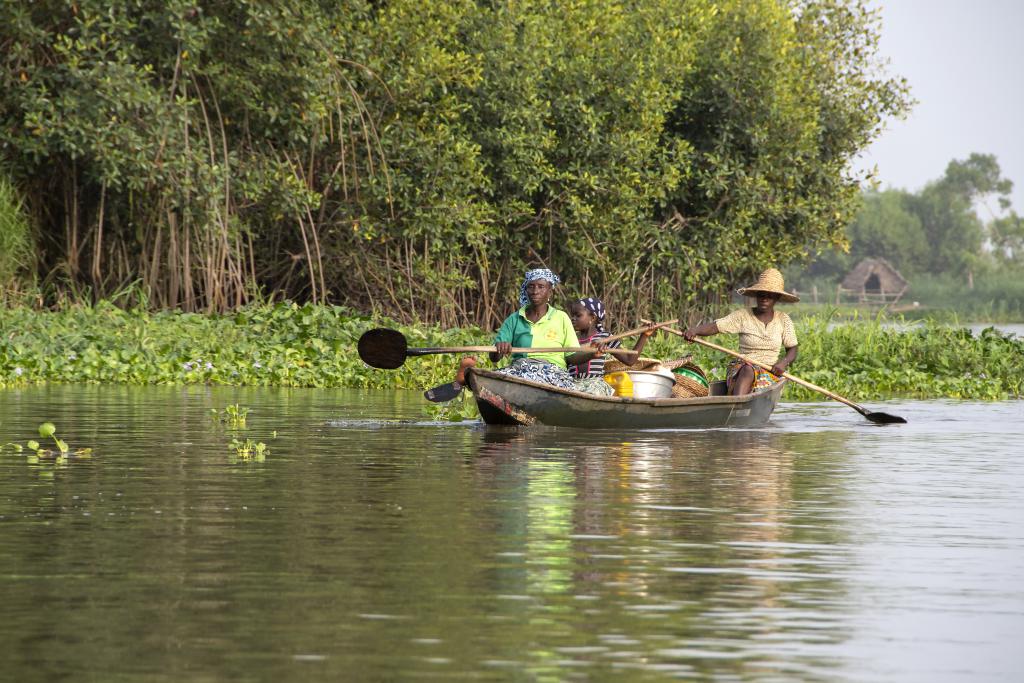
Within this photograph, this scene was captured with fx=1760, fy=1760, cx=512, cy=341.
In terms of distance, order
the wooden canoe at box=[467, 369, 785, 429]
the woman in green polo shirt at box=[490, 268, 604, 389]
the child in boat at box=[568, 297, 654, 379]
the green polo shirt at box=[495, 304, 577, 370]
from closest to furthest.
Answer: the wooden canoe at box=[467, 369, 785, 429], the woman in green polo shirt at box=[490, 268, 604, 389], the green polo shirt at box=[495, 304, 577, 370], the child in boat at box=[568, 297, 654, 379]

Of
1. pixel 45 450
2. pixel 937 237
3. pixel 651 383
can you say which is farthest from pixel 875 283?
pixel 45 450

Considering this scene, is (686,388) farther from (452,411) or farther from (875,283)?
(875,283)

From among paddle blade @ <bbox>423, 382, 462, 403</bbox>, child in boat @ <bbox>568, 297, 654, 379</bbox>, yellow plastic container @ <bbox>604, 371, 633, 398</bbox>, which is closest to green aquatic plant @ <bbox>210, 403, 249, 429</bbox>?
paddle blade @ <bbox>423, 382, 462, 403</bbox>

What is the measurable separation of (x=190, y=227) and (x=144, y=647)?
57.9 ft

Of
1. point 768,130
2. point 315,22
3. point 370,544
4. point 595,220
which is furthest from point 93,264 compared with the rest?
point 370,544

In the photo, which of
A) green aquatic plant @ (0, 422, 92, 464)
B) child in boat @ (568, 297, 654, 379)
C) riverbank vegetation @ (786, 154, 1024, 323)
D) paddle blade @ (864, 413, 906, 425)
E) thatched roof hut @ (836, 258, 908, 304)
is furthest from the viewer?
riverbank vegetation @ (786, 154, 1024, 323)

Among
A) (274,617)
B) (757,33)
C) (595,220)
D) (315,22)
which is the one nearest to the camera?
(274,617)

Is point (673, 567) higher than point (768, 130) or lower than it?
lower

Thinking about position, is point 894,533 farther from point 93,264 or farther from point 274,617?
point 93,264

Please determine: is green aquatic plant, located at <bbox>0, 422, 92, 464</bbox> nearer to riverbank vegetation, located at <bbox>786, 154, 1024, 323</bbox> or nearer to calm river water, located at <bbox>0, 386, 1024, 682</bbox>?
calm river water, located at <bbox>0, 386, 1024, 682</bbox>

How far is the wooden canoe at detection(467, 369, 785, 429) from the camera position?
41.6 ft

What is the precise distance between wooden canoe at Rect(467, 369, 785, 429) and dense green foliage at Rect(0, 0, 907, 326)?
30.2ft

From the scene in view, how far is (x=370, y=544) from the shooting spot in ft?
23.5

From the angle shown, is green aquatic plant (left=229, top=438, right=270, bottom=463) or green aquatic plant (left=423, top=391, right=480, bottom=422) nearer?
green aquatic plant (left=229, top=438, right=270, bottom=463)
